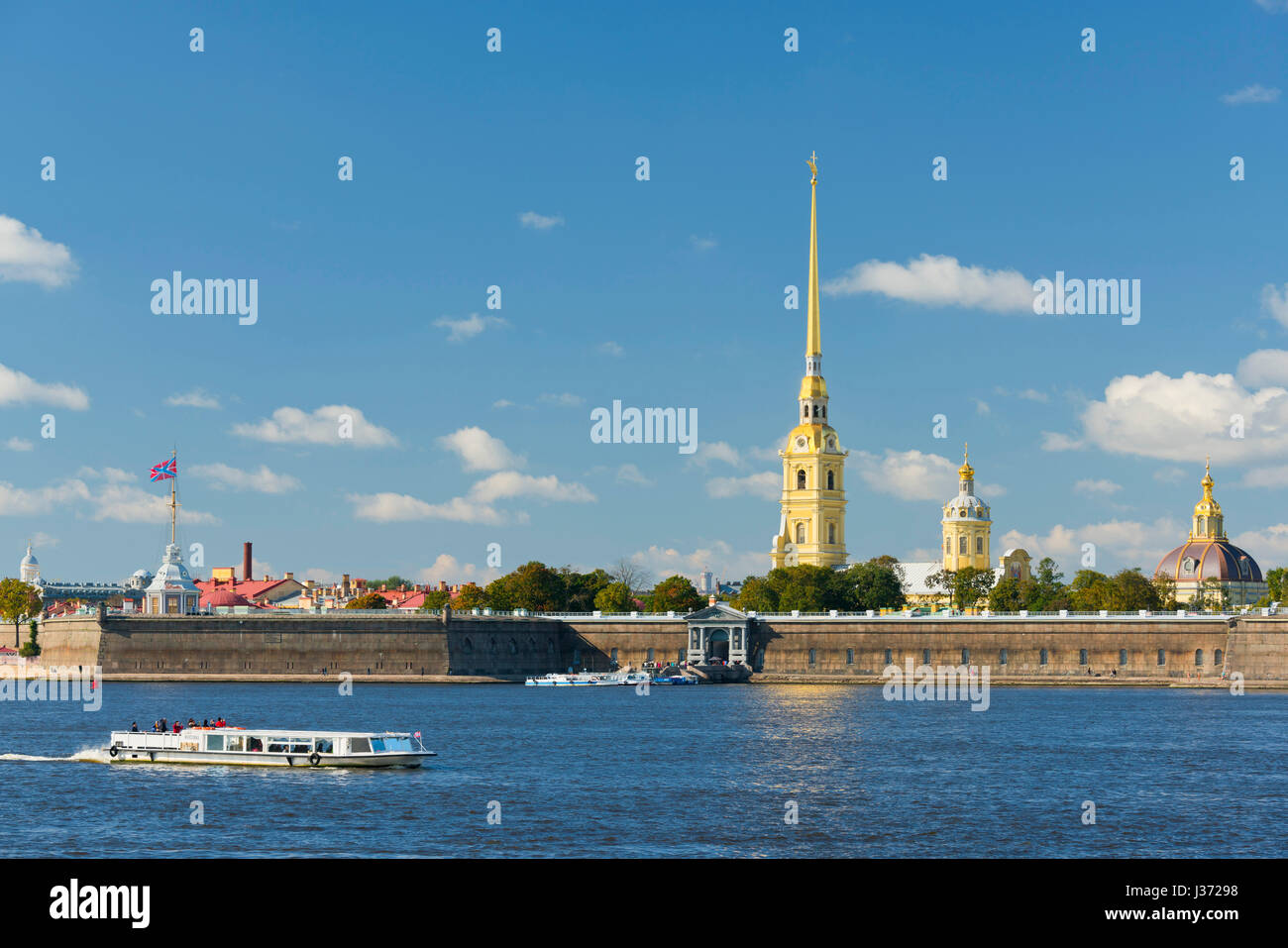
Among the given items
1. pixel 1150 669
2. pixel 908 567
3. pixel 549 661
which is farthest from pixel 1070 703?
pixel 908 567

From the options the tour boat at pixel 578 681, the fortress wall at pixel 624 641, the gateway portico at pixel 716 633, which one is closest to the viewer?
the tour boat at pixel 578 681

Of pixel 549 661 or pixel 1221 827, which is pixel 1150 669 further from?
pixel 1221 827

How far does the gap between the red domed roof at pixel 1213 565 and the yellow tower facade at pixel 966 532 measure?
19257 millimetres

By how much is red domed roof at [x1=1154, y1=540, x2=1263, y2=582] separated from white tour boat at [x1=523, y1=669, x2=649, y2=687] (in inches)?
3255

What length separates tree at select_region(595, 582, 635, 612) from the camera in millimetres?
136875

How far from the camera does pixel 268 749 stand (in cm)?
4769

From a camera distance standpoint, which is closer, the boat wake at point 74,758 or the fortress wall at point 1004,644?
the boat wake at point 74,758

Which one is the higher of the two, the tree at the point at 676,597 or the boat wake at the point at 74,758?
the tree at the point at 676,597

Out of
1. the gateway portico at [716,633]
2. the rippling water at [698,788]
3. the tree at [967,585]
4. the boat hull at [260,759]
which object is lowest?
the rippling water at [698,788]

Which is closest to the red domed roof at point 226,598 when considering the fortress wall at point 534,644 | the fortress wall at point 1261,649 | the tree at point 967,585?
the fortress wall at point 534,644

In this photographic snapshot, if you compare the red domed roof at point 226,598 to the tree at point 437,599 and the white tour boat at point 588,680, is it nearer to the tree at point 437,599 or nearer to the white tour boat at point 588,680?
the tree at point 437,599

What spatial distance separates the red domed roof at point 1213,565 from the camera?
570 ft

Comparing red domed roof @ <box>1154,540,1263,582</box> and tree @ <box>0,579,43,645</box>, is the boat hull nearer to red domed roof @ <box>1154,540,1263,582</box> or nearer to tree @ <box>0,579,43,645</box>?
tree @ <box>0,579,43,645</box>
